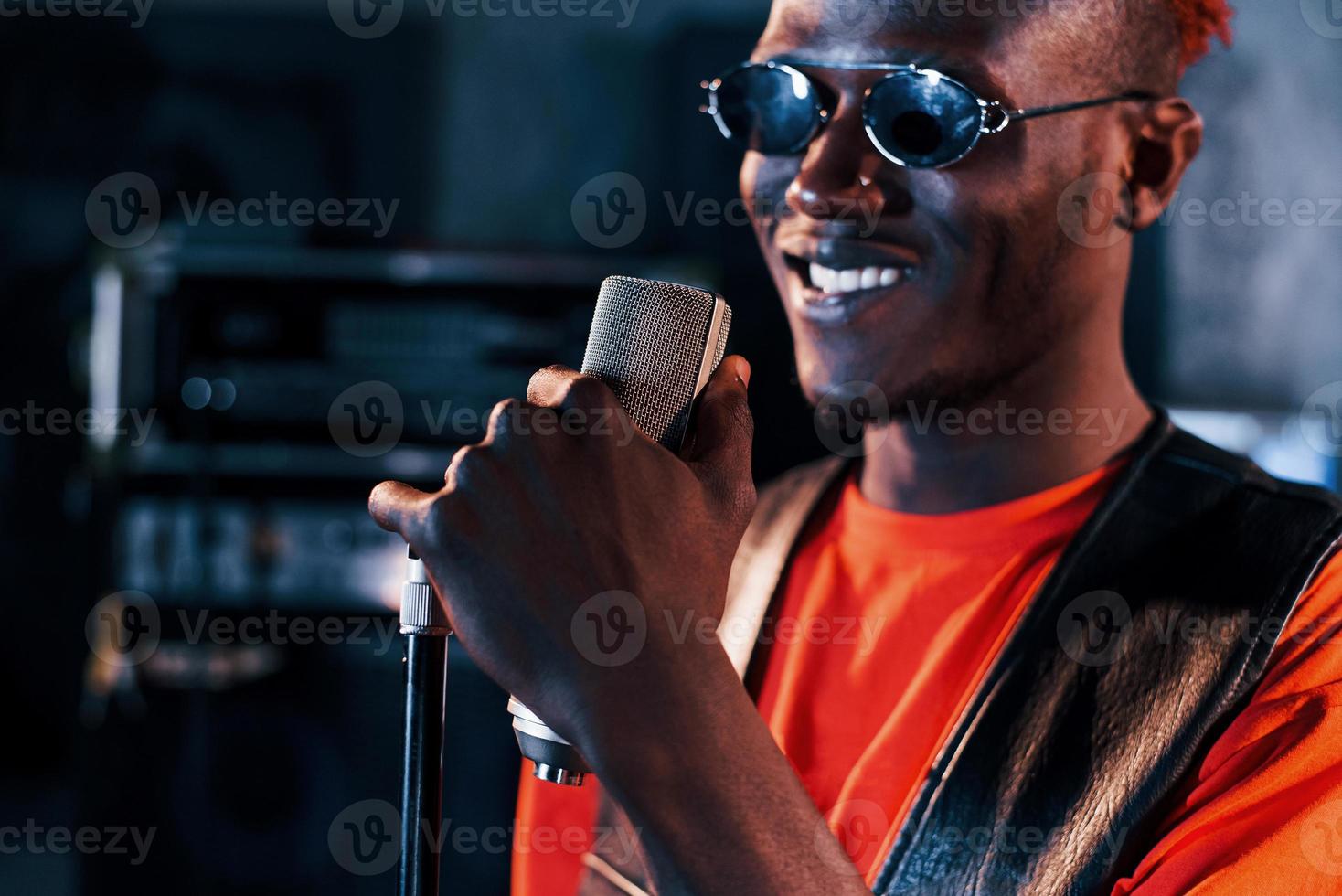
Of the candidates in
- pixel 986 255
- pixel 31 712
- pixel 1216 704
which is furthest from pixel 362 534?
pixel 1216 704

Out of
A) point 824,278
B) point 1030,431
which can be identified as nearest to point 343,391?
point 824,278

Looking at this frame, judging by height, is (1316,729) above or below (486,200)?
below

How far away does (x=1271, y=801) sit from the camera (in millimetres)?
998

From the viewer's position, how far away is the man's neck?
1395 millimetres

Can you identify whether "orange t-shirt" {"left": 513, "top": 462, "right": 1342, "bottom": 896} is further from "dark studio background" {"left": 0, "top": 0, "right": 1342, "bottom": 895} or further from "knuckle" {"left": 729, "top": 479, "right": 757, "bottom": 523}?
"dark studio background" {"left": 0, "top": 0, "right": 1342, "bottom": 895}

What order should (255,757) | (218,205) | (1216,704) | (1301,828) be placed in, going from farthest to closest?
(218,205), (255,757), (1216,704), (1301,828)

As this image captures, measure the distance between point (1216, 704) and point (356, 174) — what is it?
3740mm

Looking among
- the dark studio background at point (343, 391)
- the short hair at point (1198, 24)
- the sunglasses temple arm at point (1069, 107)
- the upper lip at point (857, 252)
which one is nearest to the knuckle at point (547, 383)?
the upper lip at point (857, 252)

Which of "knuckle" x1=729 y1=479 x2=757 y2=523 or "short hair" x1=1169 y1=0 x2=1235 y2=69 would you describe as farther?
"short hair" x1=1169 y1=0 x2=1235 y2=69

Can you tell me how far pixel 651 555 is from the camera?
83 cm

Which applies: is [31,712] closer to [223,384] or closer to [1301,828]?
[223,384]

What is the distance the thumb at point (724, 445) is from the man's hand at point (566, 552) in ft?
0.12

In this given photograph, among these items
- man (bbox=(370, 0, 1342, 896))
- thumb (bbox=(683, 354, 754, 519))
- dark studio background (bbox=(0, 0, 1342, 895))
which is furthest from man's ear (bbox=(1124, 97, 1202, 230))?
dark studio background (bbox=(0, 0, 1342, 895))

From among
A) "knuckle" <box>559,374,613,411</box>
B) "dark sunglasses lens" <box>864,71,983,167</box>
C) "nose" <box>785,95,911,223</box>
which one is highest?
"dark sunglasses lens" <box>864,71,983,167</box>
